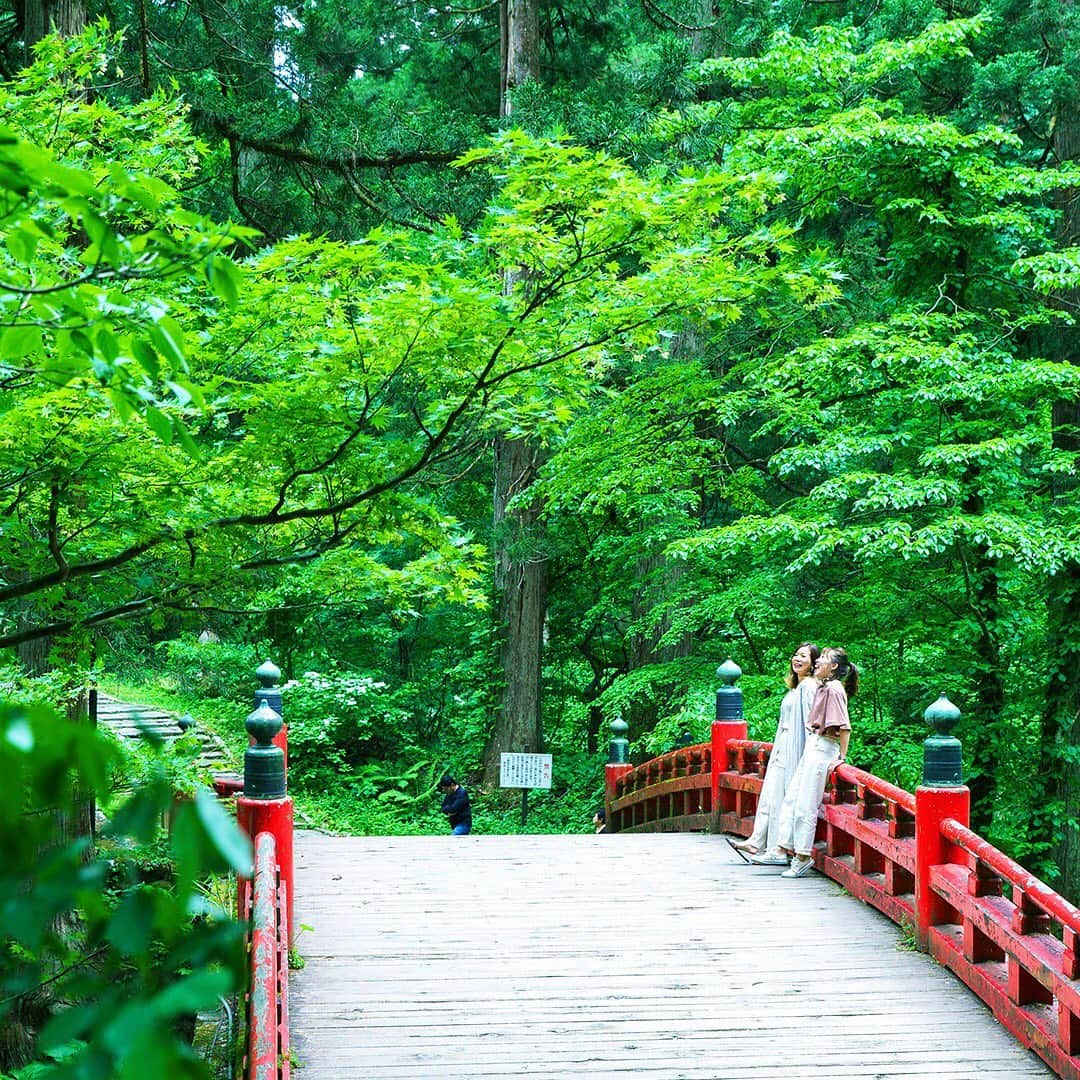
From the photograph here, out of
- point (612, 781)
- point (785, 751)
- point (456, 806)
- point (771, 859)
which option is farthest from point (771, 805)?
point (456, 806)

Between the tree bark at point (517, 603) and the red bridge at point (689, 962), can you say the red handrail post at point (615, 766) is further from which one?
the red bridge at point (689, 962)

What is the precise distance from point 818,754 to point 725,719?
1958 millimetres

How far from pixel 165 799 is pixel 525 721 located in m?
17.5

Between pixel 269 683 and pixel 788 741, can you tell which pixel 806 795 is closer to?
pixel 788 741

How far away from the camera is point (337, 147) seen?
13672 millimetres

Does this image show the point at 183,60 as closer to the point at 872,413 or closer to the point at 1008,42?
the point at 872,413

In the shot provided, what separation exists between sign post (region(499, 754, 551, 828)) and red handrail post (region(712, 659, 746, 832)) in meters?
4.80

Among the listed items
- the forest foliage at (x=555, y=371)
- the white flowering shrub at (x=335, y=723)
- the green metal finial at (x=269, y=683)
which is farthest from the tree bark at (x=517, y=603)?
the green metal finial at (x=269, y=683)

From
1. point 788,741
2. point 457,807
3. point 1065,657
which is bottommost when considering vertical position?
point 457,807

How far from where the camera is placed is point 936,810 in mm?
7016

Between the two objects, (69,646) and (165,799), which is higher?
(165,799)

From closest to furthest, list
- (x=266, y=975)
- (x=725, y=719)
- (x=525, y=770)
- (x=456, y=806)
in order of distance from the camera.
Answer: (x=266, y=975)
(x=725, y=719)
(x=456, y=806)
(x=525, y=770)

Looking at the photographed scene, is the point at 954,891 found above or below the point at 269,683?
below

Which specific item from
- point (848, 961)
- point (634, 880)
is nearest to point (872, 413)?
point (634, 880)
